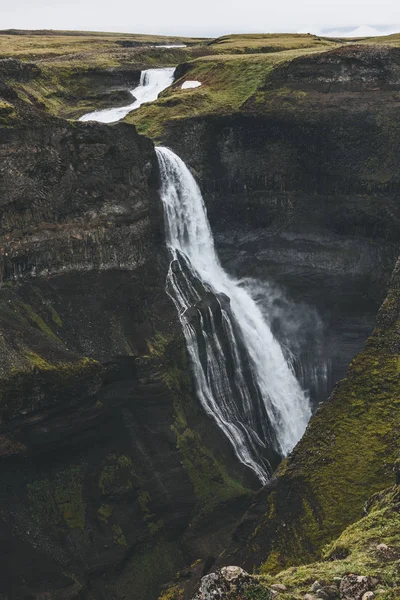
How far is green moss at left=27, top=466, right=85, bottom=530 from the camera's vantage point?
107ft

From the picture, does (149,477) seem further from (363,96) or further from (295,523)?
(363,96)

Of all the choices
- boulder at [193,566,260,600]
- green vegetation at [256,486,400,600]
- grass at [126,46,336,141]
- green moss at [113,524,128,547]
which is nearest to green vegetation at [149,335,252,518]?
green moss at [113,524,128,547]

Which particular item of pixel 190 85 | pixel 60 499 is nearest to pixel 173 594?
pixel 60 499

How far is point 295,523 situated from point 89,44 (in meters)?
66.0

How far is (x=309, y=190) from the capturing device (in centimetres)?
5075

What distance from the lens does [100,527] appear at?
33.9m

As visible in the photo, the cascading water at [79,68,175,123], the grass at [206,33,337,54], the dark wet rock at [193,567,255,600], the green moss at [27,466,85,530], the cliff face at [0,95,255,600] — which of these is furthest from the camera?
the grass at [206,33,337,54]

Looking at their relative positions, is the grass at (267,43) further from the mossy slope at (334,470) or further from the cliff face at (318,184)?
the mossy slope at (334,470)

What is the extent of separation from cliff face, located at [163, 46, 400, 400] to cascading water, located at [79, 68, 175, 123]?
8.63 meters

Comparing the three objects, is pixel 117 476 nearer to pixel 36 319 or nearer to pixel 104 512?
pixel 104 512

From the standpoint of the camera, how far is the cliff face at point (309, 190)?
160 ft

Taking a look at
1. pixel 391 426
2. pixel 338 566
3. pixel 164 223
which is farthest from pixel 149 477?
pixel 338 566

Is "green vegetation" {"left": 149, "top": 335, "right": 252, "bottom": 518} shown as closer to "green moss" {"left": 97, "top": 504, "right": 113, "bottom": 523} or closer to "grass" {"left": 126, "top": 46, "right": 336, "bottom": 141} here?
"green moss" {"left": 97, "top": 504, "right": 113, "bottom": 523}

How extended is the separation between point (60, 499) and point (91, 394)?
14.7 feet
